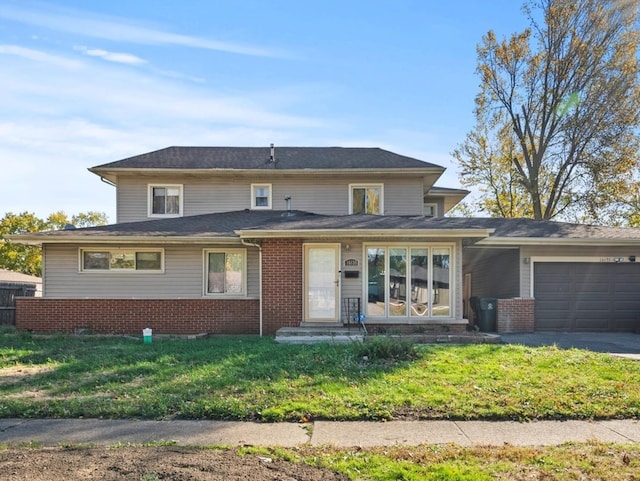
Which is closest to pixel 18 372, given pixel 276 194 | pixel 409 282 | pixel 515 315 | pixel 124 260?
pixel 124 260

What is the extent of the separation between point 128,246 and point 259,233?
462 centimetres

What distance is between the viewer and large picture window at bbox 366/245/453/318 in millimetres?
13562

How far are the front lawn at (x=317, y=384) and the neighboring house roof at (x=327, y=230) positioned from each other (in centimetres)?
353

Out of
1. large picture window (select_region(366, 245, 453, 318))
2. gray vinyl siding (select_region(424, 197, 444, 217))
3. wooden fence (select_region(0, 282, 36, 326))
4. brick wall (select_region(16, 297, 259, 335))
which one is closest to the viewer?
large picture window (select_region(366, 245, 453, 318))

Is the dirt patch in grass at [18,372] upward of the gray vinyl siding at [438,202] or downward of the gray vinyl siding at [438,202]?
downward

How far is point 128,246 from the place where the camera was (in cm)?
1529

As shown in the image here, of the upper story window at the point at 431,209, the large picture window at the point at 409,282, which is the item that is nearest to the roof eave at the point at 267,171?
the upper story window at the point at 431,209

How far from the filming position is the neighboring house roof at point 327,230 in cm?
1315

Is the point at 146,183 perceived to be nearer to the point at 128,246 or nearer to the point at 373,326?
the point at 128,246

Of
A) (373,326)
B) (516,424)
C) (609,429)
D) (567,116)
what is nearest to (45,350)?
(373,326)

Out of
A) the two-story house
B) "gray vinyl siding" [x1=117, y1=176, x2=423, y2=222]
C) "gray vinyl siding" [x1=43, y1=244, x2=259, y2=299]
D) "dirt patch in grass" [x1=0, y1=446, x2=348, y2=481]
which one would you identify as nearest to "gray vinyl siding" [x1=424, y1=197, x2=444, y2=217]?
the two-story house

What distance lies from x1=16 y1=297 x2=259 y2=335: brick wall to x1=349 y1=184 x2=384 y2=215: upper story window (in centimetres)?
573

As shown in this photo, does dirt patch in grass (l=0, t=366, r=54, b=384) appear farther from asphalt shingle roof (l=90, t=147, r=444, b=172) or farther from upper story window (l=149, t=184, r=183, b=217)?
asphalt shingle roof (l=90, t=147, r=444, b=172)

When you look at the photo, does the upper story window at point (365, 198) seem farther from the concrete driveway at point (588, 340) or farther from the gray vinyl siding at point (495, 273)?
Answer: the concrete driveway at point (588, 340)
